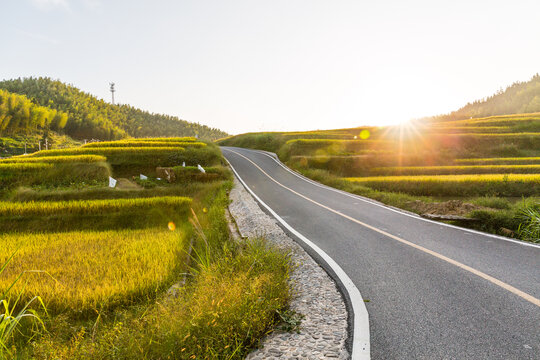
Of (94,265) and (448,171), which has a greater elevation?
(448,171)

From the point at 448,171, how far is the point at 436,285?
2019 centimetres

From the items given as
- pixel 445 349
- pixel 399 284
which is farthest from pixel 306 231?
pixel 445 349

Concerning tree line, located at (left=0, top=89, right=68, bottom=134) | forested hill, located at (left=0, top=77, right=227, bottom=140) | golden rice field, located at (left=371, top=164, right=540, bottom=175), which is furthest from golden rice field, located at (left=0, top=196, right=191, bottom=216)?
forested hill, located at (left=0, top=77, right=227, bottom=140)

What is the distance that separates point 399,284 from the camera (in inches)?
171

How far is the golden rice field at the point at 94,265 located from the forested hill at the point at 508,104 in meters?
68.6

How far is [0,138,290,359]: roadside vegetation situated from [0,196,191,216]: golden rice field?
0.13 ft

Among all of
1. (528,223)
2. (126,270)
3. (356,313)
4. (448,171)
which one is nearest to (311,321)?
(356,313)

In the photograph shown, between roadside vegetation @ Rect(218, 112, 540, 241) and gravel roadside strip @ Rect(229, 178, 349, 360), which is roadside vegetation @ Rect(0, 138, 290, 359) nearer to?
gravel roadside strip @ Rect(229, 178, 349, 360)

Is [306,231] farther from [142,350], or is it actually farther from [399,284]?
[142,350]

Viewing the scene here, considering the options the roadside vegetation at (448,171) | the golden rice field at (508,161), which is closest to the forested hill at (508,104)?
the roadside vegetation at (448,171)

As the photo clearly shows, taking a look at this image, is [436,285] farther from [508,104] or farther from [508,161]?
[508,104]

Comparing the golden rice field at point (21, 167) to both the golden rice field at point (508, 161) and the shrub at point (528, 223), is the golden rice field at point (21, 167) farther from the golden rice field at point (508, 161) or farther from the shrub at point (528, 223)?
the golden rice field at point (508, 161)

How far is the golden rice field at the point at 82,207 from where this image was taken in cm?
1130

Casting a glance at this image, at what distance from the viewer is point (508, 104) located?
77.8m
